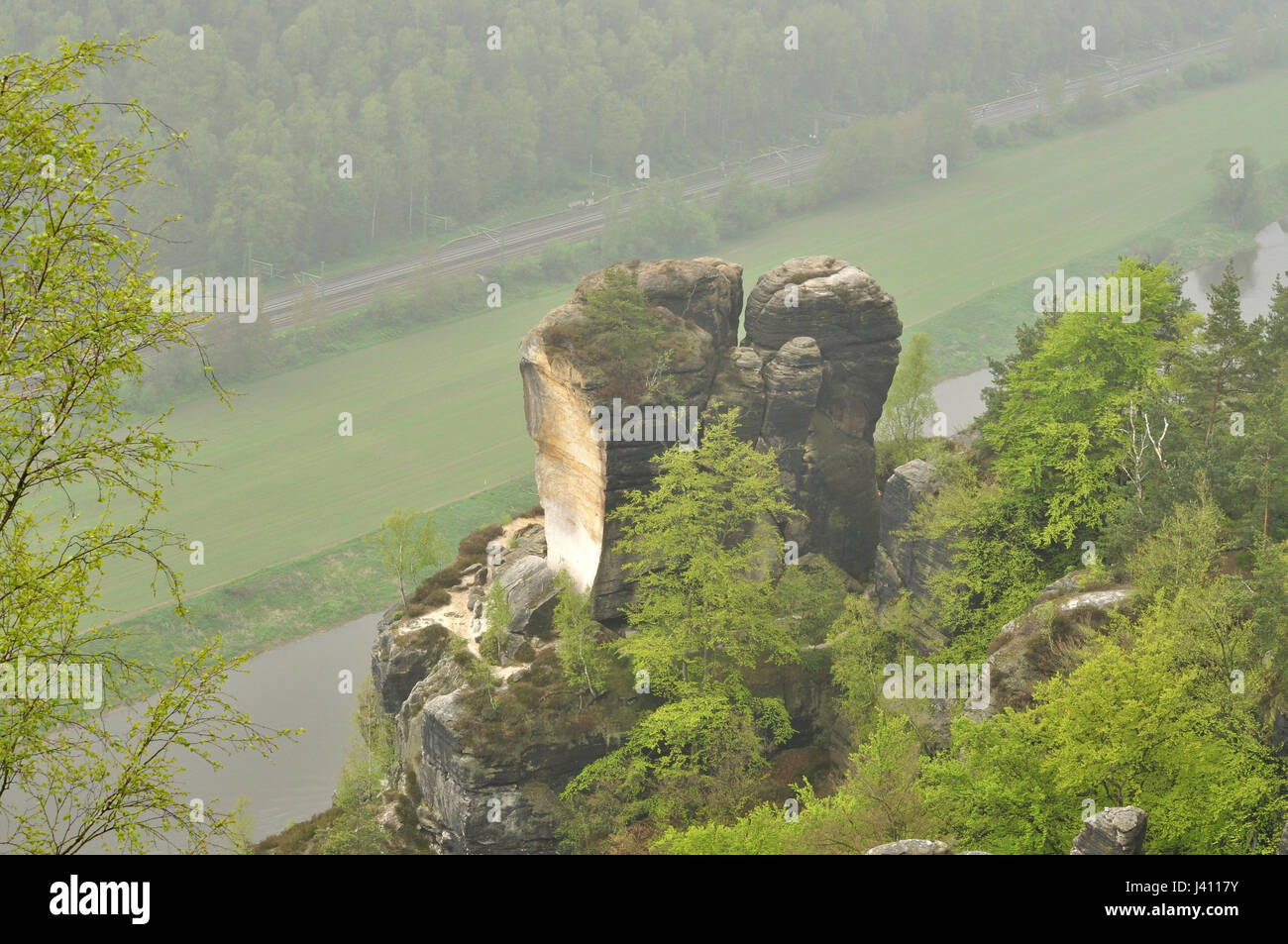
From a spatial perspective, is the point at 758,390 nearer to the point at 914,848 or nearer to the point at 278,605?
the point at 914,848

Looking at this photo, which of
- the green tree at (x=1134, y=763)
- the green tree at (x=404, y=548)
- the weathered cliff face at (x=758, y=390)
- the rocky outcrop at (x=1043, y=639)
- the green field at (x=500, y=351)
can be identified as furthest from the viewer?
the green field at (x=500, y=351)

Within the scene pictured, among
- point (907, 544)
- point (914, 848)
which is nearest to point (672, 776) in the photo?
point (907, 544)

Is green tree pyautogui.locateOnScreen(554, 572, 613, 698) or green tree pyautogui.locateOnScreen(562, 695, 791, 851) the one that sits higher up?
green tree pyautogui.locateOnScreen(554, 572, 613, 698)

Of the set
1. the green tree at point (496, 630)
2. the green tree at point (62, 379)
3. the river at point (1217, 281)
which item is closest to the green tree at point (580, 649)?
the green tree at point (496, 630)

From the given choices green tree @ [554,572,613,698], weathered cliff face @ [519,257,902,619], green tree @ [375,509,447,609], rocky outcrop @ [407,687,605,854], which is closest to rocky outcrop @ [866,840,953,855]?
rocky outcrop @ [407,687,605,854]

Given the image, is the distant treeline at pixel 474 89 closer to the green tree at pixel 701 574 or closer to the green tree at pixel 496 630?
the green tree at pixel 496 630

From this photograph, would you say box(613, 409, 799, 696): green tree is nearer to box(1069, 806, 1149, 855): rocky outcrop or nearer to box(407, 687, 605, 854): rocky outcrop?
box(407, 687, 605, 854): rocky outcrop
